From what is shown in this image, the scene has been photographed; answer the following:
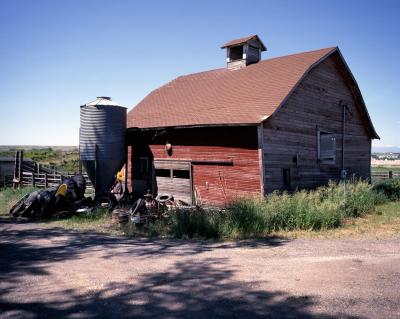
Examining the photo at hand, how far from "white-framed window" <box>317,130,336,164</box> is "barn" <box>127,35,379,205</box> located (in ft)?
0.15

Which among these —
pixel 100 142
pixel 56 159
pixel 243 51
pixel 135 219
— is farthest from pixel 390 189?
pixel 56 159

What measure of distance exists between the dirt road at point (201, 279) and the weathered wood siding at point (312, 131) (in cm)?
530

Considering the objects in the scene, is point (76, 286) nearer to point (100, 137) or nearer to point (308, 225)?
point (308, 225)

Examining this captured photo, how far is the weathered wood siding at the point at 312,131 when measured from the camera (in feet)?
43.6

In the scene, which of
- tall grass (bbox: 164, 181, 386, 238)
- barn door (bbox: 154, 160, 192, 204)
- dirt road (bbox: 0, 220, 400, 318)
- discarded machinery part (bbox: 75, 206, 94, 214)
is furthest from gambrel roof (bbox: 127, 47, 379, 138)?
dirt road (bbox: 0, 220, 400, 318)

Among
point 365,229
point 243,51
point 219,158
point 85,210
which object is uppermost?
point 243,51

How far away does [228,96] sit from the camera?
606 inches

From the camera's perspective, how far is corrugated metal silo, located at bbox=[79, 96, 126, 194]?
48.1 feet

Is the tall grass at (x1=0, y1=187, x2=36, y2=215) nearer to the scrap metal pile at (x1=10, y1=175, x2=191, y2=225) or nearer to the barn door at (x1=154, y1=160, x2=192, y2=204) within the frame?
the scrap metal pile at (x1=10, y1=175, x2=191, y2=225)

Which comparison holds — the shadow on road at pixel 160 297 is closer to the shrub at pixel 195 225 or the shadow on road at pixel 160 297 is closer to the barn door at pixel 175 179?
the shrub at pixel 195 225

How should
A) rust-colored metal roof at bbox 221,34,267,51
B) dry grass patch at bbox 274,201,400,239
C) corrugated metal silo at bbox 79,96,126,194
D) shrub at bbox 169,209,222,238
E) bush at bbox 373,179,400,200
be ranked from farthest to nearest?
rust-colored metal roof at bbox 221,34,267,51
bush at bbox 373,179,400,200
corrugated metal silo at bbox 79,96,126,194
shrub at bbox 169,209,222,238
dry grass patch at bbox 274,201,400,239

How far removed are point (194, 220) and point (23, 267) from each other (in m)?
4.62

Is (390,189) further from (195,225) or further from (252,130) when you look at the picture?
(195,225)

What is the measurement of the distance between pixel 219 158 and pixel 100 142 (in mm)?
5072
